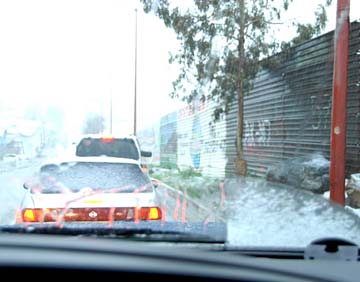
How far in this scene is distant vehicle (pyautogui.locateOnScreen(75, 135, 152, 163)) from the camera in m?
13.1

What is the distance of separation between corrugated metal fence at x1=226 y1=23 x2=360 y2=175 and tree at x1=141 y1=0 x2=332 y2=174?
916mm

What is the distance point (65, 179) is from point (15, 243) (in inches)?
193

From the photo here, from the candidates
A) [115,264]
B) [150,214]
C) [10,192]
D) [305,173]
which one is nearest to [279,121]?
[305,173]

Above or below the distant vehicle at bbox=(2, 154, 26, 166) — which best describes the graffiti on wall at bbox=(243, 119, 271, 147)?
above

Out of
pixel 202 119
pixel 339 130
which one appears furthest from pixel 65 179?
pixel 202 119

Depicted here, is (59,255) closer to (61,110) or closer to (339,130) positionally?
(339,130)

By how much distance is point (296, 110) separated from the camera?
17172 millimetres

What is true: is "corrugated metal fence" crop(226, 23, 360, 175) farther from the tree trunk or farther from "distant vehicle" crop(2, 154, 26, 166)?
"distant vehicle" crop(2, 154, 26, 166)

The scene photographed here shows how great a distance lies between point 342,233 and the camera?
454cm

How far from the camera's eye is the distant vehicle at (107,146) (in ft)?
43.1

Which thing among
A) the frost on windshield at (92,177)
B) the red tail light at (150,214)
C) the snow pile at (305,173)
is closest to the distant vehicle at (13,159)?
the snow pile at (305,173)

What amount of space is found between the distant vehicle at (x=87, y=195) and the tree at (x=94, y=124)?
50.7 feet

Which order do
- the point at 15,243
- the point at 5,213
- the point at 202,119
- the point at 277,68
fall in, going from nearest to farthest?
the point at 15,243 → the point at 5,213 → the point at 277,68 → the point at 202,119

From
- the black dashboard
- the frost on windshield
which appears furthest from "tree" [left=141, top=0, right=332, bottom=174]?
the black dashboard
